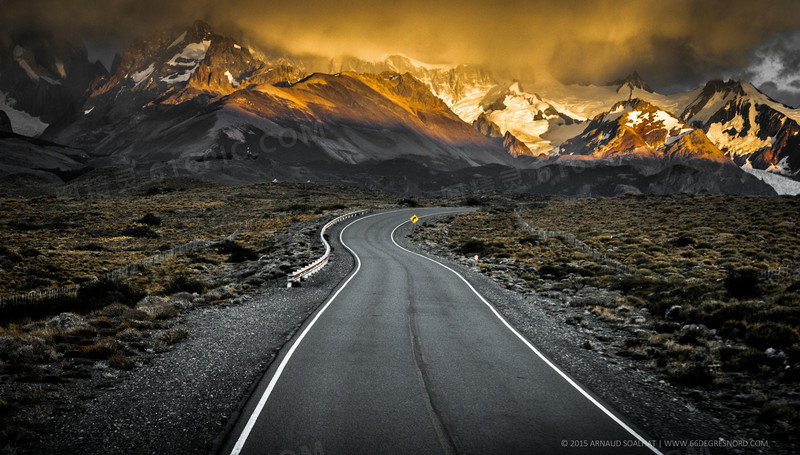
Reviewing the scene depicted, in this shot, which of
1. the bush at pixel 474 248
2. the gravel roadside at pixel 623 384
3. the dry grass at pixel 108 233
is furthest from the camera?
the bush at pixel 474 248

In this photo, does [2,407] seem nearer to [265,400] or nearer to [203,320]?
[265,400]

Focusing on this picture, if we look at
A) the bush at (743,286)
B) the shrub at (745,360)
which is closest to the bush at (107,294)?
the shrub at (745,360)

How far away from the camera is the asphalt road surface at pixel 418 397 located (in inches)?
265

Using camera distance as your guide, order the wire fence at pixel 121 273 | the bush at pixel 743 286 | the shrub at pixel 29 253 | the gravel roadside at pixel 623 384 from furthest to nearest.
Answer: the shrub at pixel 29 253, the wire fence at pixel 121 273, the bush at pixel 743 286, the gravel roadside at pixel 623 384

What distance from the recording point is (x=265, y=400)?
791cm

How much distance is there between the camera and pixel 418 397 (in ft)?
26.9

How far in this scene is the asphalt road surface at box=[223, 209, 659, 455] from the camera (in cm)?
673

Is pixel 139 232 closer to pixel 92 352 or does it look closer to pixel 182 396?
pixel 92 352

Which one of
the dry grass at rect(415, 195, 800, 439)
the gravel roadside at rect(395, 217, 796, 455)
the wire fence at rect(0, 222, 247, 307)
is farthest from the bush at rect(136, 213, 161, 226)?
the gravel roadside at rect(395, 217, 796, 455)

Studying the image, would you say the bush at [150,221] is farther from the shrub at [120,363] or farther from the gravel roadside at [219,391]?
the shrub at [120,363]

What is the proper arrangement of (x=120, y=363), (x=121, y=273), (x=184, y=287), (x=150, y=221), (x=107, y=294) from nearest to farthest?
(x=120, y=363) → (x=107, y=294) → (x=184, y=287) → (x=121, y=273) → (x=150, y=221)

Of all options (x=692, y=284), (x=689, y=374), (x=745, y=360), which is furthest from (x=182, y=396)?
(x=692, y=284)

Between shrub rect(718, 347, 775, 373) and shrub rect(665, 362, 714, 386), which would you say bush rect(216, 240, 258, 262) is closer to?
shrub rect(665, 362, 714, 386)

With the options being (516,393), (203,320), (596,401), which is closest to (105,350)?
(203,320)
